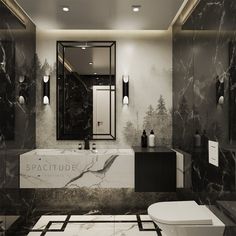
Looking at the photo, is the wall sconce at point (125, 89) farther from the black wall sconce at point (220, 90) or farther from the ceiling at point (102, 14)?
the black wall sconce at point (220, 90)

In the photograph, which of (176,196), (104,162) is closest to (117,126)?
(104,162)

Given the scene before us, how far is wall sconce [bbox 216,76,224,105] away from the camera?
210 cm

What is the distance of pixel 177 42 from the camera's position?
3439 mm

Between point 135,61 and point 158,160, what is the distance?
4.67 ft

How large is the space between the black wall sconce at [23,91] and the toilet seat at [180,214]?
1973 millimetres

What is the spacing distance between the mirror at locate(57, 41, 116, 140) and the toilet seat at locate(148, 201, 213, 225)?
1.55 meters

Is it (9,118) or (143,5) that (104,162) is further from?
(143,5)

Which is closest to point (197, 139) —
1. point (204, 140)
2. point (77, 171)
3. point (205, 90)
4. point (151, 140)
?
point (204, 140)

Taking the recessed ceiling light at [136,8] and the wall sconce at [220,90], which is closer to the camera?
the wall sconce at [220,90]

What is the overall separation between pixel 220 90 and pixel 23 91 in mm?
2250

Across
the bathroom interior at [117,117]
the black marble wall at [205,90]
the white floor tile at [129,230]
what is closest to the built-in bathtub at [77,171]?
the bathroom interior at [117,117]

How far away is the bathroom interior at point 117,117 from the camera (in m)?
2.19

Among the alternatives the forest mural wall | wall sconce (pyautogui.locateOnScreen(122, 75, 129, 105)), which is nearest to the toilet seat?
the forest mural wall

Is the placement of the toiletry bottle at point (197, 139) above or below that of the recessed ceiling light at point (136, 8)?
below
